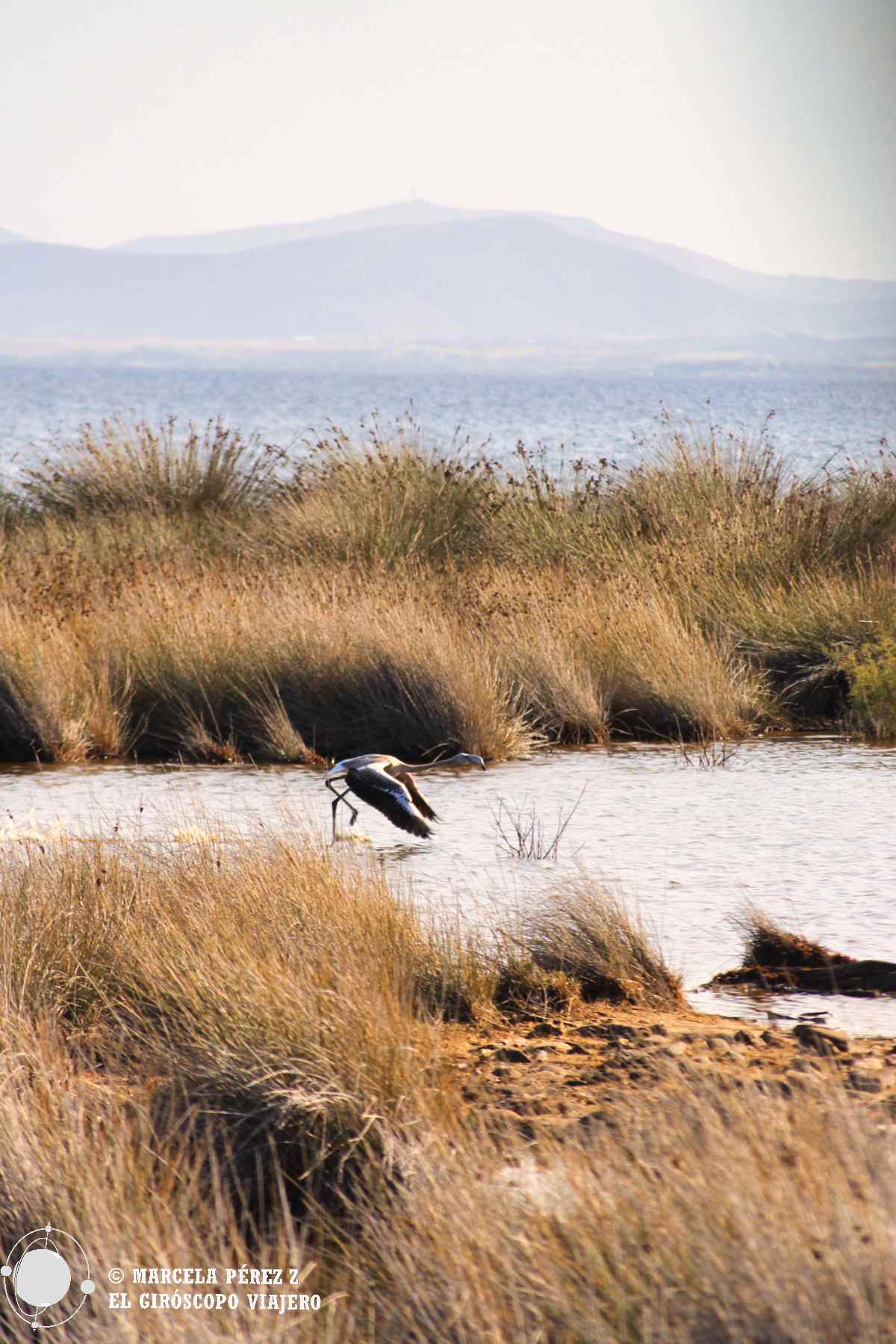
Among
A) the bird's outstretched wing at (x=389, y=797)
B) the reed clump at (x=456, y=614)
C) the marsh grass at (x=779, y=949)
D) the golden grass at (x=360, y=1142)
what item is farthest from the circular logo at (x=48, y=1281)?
the reed clump at (x=456, y=614)

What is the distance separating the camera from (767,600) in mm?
10148

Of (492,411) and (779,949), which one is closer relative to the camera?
(779,949)

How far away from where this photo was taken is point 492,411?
2714 inches

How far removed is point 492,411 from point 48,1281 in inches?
2657

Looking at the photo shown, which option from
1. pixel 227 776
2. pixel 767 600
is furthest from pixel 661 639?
pixel 227 776

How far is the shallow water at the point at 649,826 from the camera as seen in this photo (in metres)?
5.18

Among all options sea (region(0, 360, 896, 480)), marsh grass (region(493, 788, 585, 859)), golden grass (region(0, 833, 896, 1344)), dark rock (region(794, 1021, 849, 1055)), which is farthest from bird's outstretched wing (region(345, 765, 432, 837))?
sea (region(0, 360, 896, 480))

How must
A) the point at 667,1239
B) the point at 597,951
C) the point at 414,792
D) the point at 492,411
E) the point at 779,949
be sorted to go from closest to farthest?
the point at 667,1239 < the point at 597,951 < the point at 779,949 < the point at 414,792 < the point at 492,411

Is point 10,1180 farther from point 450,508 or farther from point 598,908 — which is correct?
point 450,508

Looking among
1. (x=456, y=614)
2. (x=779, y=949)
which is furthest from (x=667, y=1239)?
(x=456, y=614)

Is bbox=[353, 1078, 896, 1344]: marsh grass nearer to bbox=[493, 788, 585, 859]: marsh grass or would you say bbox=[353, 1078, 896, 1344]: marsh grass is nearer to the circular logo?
the circular logo

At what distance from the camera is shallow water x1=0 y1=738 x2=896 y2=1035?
518 centimetres

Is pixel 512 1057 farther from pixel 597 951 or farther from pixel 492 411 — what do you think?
pixel 492 411

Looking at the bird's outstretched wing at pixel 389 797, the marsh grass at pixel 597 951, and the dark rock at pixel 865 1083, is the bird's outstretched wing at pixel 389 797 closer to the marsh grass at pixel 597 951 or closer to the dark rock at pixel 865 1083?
the marsh grass at pixel 597 951
